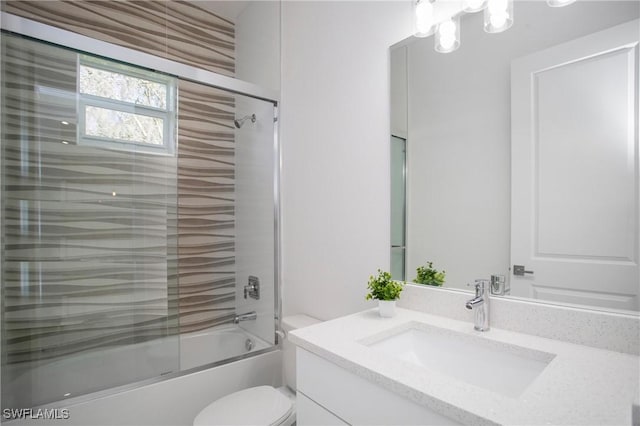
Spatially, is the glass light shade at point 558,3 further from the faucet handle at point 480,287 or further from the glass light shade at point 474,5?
the faucet handle at point 480,287

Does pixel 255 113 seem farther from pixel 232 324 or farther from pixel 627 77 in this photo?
pixel 627 77

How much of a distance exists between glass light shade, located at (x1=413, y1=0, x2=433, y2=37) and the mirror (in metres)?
0.05

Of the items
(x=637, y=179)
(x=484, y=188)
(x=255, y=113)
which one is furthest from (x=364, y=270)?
(x=255, y=113)

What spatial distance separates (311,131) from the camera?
1828 millimetres

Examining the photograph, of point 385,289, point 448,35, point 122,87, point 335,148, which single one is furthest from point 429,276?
point 122,87

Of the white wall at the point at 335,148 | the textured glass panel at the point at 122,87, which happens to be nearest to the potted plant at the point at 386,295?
the white wall at the point at 335,148

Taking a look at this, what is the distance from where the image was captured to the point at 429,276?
4.04 ft

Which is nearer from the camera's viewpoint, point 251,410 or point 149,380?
point 251,410

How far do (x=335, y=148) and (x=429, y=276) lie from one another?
0.80m

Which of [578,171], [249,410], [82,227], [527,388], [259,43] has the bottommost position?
[249,410]

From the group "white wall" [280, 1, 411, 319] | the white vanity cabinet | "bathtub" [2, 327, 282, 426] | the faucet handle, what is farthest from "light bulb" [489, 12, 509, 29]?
"bathtub" [2, 327, 282, 426]

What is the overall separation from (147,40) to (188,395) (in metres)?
2.24

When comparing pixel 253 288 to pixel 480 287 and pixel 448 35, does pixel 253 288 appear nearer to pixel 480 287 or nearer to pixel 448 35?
pixel 480 287

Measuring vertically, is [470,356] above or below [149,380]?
above
